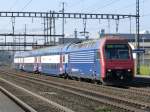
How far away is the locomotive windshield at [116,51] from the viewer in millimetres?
31531

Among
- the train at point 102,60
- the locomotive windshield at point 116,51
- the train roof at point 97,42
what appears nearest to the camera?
the train at point 102,60

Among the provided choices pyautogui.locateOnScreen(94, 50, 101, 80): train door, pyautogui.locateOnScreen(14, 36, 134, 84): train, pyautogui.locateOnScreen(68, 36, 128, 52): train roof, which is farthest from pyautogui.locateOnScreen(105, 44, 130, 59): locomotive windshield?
pyautogui.locateOnScreen(94, 50, 101, 80): train door

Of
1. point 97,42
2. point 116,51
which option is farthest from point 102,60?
point 97,42

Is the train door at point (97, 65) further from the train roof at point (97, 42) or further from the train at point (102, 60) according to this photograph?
the train roof at point (97, 42)

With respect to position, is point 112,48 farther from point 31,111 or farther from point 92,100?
point 31,111

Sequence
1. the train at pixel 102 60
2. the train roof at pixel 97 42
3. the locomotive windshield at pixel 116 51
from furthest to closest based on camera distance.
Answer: the train roof at pixel 97 42
the locomotive windshield at pixel 116 51
the train at pixel 102 60

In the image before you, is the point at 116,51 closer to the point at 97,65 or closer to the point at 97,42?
the point at 97,65

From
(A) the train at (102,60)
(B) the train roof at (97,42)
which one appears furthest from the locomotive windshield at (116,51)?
(B) the train roof at (97,42)

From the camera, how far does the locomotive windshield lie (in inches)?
1241

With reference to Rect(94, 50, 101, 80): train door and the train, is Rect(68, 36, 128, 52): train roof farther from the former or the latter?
Rect(94, 50, 101, 80): train door

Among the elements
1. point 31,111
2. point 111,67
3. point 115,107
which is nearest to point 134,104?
point 115,107

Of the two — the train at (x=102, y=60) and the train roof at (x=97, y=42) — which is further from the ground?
the train roof at (x=97, y=42)

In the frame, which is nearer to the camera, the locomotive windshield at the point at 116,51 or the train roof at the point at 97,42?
the locomotive windshield at the point at 116,51

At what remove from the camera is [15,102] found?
21.3m
